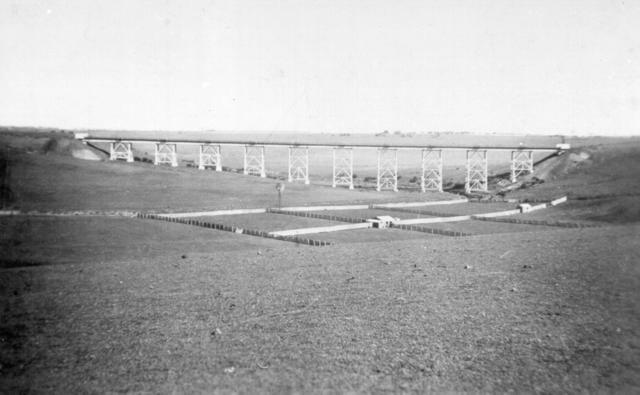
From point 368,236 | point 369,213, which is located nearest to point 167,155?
point 369,213

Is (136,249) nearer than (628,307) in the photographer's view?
No

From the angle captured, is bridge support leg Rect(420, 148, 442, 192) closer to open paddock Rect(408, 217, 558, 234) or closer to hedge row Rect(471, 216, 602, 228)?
hedge row Rect(471, 216, 602, 228)

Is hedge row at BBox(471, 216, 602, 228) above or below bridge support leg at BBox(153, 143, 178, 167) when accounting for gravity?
below

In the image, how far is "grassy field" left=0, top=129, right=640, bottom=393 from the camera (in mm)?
7672

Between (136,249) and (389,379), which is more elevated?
(389,379)

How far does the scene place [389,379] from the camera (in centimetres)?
754

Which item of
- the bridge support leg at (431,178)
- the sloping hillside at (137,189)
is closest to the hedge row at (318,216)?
the sloping hillside at (137,189)

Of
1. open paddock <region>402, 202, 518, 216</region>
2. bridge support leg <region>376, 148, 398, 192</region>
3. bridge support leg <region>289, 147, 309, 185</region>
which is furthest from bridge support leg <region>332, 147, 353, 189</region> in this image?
open paddock <region>402, 202, 518, 216</region>

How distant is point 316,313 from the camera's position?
10977 mm

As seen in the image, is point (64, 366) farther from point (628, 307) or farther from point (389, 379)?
point (628, 307)

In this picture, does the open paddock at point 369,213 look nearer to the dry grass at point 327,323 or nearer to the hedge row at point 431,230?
the hedge row at point 431,230

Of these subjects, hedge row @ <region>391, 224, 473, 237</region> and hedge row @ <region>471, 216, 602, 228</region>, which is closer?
hedge row @ <region>391, 224, 473, 237</region>

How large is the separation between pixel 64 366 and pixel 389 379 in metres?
4.68

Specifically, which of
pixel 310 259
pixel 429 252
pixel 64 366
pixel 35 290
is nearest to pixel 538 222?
pixel 429 252
